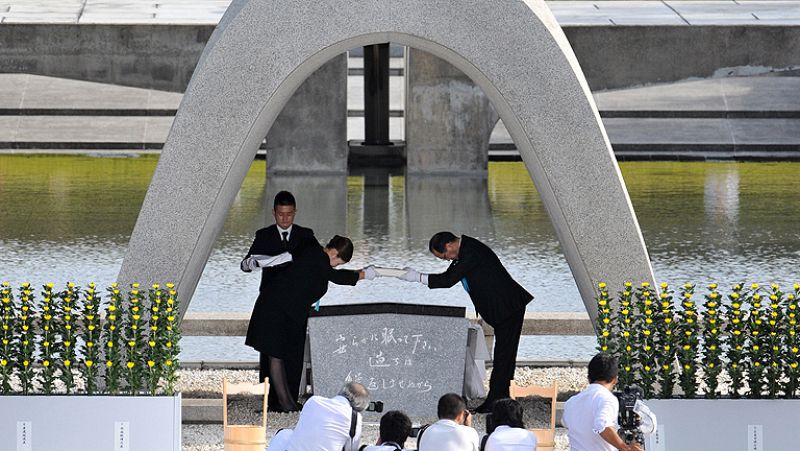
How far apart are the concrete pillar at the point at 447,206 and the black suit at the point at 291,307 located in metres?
10.2

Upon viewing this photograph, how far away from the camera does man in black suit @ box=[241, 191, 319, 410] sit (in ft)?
32.0

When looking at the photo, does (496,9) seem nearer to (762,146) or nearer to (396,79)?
(762,146)

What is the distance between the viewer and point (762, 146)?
3038 centimetres

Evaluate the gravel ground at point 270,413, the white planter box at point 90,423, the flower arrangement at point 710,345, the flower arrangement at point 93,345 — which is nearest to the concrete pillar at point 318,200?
the gravel ground at point 270,413

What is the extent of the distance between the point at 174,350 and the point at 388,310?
5.60 feet

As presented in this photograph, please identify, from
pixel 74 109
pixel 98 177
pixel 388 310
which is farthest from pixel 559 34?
pixel 74 109

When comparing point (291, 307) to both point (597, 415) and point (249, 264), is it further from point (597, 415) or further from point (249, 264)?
point (597, 415)

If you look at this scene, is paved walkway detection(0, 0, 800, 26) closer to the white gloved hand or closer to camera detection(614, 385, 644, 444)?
the white gloved hand

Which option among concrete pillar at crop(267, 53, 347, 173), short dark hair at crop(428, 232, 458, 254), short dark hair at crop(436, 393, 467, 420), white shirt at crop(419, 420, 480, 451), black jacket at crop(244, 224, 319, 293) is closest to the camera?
white shirt at crop(419, 420, 480, 451)

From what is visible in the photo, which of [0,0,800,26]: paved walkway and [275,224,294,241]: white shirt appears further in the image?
[0,0,800,26]: paved walkway

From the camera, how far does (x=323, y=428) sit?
24.6 feet

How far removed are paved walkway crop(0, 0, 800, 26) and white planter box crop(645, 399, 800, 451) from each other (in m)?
14.0

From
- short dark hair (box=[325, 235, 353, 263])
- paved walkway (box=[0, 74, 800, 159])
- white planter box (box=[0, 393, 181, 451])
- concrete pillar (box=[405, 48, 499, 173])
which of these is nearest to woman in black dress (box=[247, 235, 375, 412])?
short dark hair (box=[325, 235, 353, 263])

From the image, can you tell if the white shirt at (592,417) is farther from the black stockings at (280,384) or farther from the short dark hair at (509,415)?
the black stockings at (280,384)
